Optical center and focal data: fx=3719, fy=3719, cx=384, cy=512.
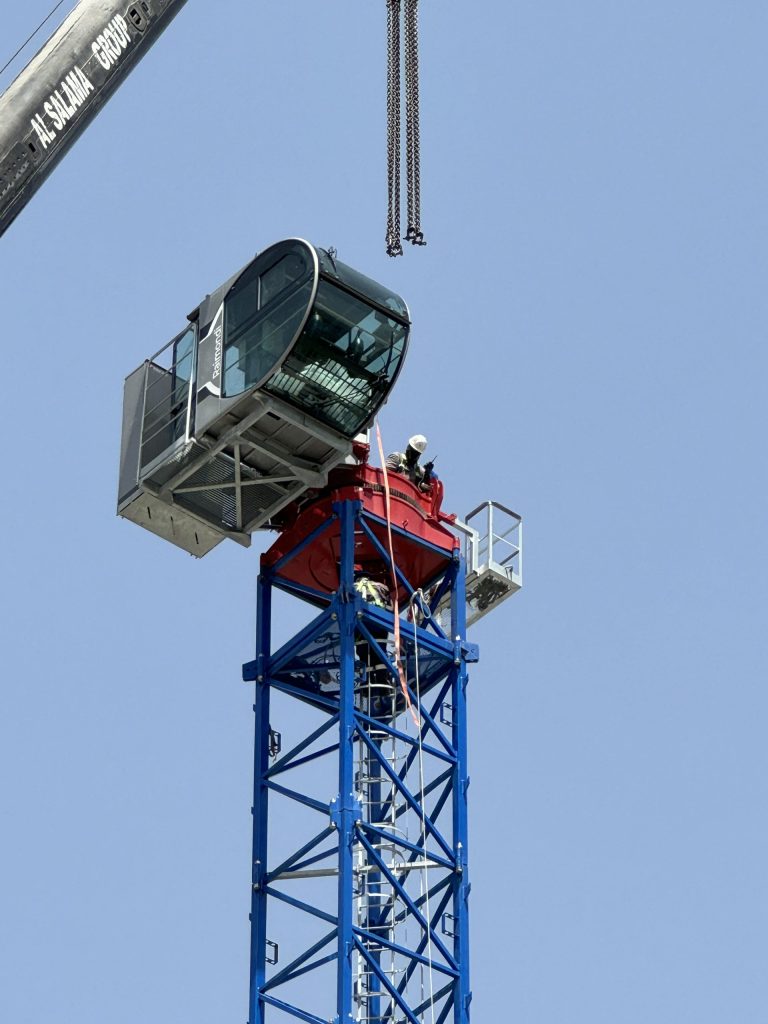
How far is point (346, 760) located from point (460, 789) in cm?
316

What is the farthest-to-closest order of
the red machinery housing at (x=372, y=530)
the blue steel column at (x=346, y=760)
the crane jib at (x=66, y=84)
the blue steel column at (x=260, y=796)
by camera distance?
the red machinery housing at (x=372, y=530) → the blue steel column at (x=260, y=796) → the blue steel column at (x=346, y=760) → the crane jib at (x=66, y=84)

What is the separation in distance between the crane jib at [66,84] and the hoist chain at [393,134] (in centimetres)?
545

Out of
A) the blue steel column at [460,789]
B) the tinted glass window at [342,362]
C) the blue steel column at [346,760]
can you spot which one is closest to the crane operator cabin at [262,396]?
the tinted glass window at [342,362]

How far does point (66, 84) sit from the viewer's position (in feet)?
205

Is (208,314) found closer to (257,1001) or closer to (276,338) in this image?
(276,338)

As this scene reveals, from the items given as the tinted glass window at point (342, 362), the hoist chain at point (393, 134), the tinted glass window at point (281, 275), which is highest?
the hoist chain at point (393, 134)

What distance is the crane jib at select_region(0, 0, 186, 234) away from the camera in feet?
200

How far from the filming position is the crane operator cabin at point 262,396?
67.1 metres

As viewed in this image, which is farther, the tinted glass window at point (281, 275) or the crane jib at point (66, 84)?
the tinted glass window at point (281, 275)

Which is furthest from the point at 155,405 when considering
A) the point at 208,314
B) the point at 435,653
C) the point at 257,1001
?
the point at 257,1001

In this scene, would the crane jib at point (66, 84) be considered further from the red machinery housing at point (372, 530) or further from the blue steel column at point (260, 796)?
the blue steel column at point (260, 796)

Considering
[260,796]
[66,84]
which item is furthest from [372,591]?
[66,84]

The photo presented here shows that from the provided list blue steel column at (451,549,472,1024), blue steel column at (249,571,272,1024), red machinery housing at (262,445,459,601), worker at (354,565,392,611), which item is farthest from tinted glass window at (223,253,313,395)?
blue steel column at (451,549,472,1024)

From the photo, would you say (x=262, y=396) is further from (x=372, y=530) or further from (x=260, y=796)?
(x=260, y=796)
